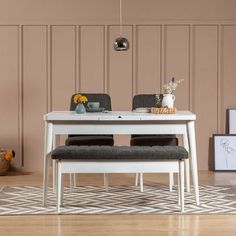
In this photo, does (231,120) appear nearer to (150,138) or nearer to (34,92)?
(150,138)

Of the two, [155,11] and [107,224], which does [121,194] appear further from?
[155,11]

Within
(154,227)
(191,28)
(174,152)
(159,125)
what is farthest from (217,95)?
(154,227)

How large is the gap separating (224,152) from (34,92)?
2328mm

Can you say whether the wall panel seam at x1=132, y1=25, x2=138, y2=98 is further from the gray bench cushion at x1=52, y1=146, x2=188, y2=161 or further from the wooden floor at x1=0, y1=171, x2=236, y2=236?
the wooden floor at x1=0, y1=171, x2=236, y2=236

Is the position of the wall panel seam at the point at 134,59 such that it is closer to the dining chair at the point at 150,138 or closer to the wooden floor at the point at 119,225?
the dining chair at the point at 150,138

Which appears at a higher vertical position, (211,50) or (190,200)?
(211,50)

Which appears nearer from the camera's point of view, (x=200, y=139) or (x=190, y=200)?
(x=190, y=200)

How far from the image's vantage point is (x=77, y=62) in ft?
23.6

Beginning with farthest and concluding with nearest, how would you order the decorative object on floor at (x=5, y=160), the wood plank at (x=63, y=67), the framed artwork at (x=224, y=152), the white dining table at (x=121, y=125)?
1. the wood plank at (x=63, y=67)
2. the framed artwork at (x=224, y=152)
3. the decorative object on floor at (x=5, y=160)
4. the white dining table at (x=121, y=125)

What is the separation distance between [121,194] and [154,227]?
1316mm

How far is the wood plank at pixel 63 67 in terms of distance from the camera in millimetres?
7156

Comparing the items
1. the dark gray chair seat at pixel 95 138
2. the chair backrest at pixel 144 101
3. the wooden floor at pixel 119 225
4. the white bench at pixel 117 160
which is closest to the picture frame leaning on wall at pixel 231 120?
the chair backrest at pixel 144 101

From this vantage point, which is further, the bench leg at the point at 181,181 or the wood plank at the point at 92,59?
the wood plank at the point at 92,59

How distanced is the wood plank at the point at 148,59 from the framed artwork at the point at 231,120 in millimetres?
874
